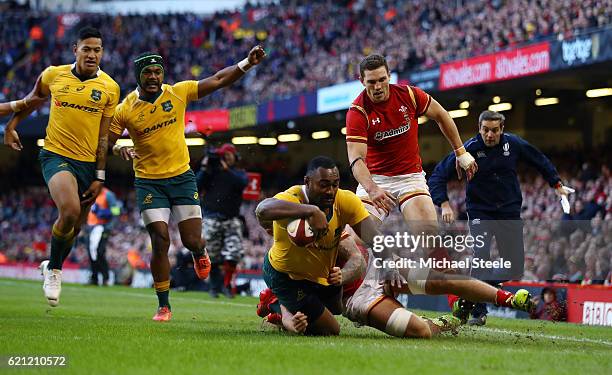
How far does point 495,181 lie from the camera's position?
11258mm

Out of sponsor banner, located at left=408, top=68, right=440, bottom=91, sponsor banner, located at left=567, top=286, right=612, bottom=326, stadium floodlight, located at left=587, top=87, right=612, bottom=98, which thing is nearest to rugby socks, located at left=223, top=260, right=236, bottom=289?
sponsor banner, located at left=567, top=286, right=612, bottom=326

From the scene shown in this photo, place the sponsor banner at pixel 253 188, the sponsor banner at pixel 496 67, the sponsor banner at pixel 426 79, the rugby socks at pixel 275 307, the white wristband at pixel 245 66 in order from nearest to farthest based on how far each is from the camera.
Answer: the rugby socks at pixel 275 307 < the white wristband at pixel 245 66 < the sponsor banner at pixel 253 188 < the sponsor banner at pixel 496 67 < the sponsor banner at pixel 426 79

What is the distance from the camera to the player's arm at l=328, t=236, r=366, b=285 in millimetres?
8180

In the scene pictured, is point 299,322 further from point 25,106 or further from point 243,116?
point 243,116

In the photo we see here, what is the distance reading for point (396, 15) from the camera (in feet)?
116

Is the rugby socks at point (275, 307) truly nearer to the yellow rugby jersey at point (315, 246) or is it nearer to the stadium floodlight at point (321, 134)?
the yellow rugby jersey at point (315, 246)

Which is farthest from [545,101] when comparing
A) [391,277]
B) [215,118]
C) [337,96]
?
[391,277]

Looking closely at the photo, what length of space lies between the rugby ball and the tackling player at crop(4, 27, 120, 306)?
3.22 meters

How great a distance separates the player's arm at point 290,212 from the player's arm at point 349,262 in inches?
29.0

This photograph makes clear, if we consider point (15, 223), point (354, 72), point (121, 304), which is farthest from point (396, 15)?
point (121, 304)

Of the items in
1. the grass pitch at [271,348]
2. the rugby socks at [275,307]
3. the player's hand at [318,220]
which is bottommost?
the grass pitch at [271,348]

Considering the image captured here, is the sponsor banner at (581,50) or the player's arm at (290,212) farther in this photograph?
the sponsor banner at (581,50)

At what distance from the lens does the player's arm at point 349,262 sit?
26.8 ft

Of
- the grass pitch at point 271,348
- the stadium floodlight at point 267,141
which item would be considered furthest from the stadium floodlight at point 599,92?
the grass pitch at point 271,348
